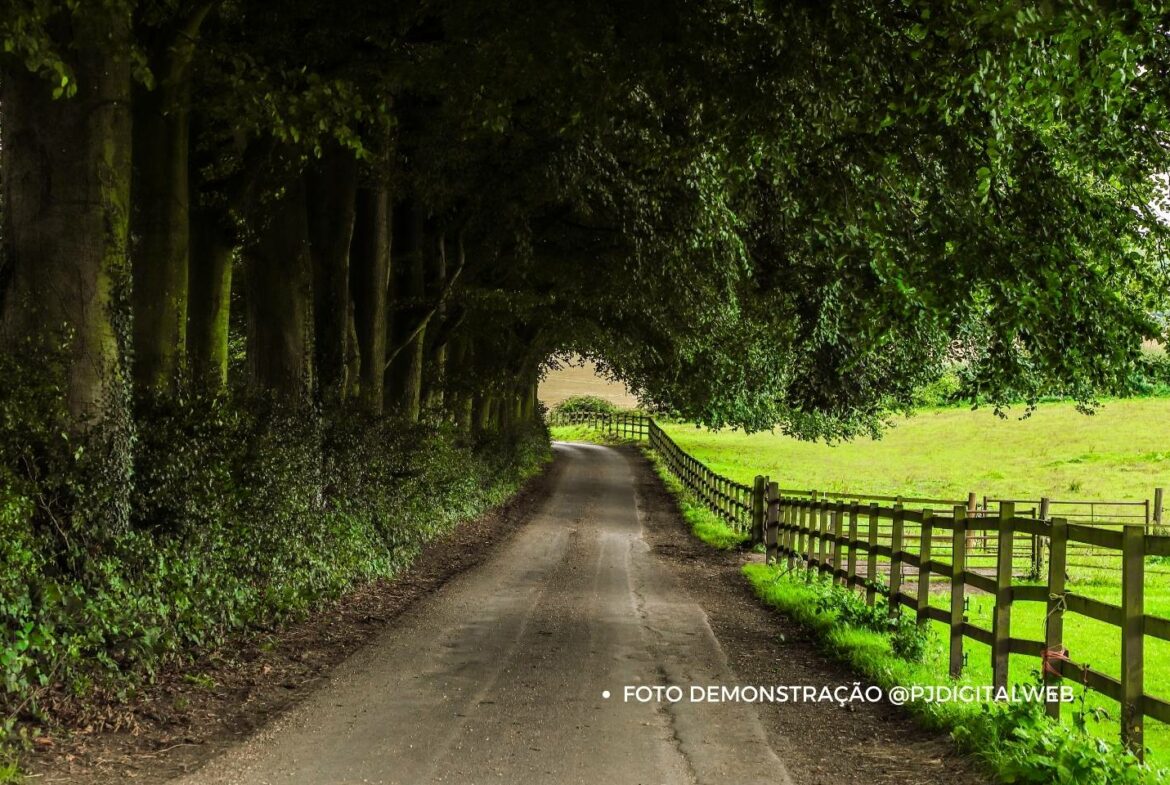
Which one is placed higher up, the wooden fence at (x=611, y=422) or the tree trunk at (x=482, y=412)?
the tree trunk at (x=482, y=412)

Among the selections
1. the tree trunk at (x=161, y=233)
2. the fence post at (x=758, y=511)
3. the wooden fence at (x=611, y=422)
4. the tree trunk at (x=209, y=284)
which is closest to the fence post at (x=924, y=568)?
the tree trunk at (x=161, y=233)

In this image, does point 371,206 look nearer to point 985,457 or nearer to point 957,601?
point 957,601

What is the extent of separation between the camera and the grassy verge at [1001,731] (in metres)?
5.22

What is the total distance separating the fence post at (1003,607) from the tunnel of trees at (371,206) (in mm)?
2684

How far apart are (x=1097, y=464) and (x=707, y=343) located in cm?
3097

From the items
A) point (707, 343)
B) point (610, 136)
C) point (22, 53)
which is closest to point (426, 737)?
point (22, 53)

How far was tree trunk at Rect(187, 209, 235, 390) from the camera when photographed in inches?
475

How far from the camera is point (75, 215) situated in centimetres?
772

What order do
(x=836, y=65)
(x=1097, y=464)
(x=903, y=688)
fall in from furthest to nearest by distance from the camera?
(x=1097, y=464), (x=836, y=65), (x=903, y=688)

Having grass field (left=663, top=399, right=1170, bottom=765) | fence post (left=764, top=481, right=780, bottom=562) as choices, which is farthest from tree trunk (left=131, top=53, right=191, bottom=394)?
fence post (left=764, top=481, right=780, bottom=562)

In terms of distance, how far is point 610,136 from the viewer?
45.3 ft

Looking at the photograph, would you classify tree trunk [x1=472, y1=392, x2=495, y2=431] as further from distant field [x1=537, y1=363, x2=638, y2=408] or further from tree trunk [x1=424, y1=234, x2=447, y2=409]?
distant field [x1=537, y1=363, x2=638, y2=408]

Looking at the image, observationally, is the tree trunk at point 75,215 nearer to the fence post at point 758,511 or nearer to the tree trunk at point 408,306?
the tree trunk at point 408,306

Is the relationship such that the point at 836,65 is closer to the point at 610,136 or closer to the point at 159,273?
the point at 610,136
